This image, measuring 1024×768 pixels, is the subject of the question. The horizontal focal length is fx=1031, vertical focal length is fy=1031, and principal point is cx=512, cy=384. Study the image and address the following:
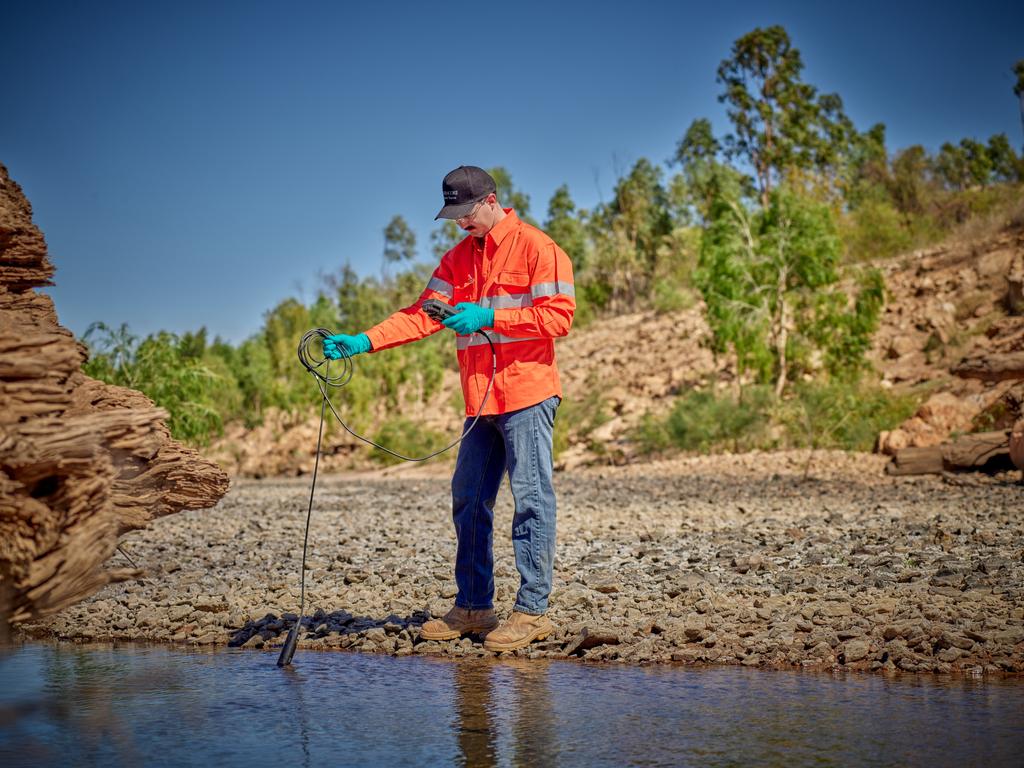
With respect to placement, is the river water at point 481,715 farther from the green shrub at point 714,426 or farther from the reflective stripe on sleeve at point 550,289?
the green shrub at point 714,426

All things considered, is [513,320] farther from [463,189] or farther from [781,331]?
[781,331]

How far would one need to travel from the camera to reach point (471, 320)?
5117 millimetres

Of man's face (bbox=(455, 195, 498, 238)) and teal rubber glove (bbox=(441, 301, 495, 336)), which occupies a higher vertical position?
man's face (bbox=(455, 195, 498, 238))

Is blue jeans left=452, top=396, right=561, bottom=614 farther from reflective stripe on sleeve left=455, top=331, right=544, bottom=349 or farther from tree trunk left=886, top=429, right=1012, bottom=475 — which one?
tree trunk left=886, top=429, right=1012, bottom=475

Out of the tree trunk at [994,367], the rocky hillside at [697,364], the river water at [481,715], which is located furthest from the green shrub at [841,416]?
the river water at [481,715]

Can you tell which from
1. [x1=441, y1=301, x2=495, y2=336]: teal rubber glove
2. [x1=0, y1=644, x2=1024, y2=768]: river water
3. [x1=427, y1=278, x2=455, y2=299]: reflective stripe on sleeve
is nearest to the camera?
[x1=0, y1=644, x2=1024, y2=768]: river water

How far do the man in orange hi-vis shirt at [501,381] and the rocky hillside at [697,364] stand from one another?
1367 cm

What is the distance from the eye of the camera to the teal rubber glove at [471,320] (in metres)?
5.09

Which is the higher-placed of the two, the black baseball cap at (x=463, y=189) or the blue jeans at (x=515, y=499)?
the black baseball cap at (x=463, y=189)

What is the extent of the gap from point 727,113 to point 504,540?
30257mm

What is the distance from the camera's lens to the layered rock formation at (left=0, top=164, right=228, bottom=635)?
11.0ft

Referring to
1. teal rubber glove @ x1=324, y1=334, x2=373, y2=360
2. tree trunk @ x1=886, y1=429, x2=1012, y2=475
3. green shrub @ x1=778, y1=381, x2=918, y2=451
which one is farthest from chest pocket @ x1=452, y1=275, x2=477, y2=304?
green shrub @ x1=778, y1=381, x2=918, y2=451

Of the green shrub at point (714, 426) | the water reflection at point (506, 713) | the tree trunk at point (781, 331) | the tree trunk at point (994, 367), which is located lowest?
the water reflection at point (506, 713)

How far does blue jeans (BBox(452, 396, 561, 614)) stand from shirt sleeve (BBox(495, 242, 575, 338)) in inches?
16.2
